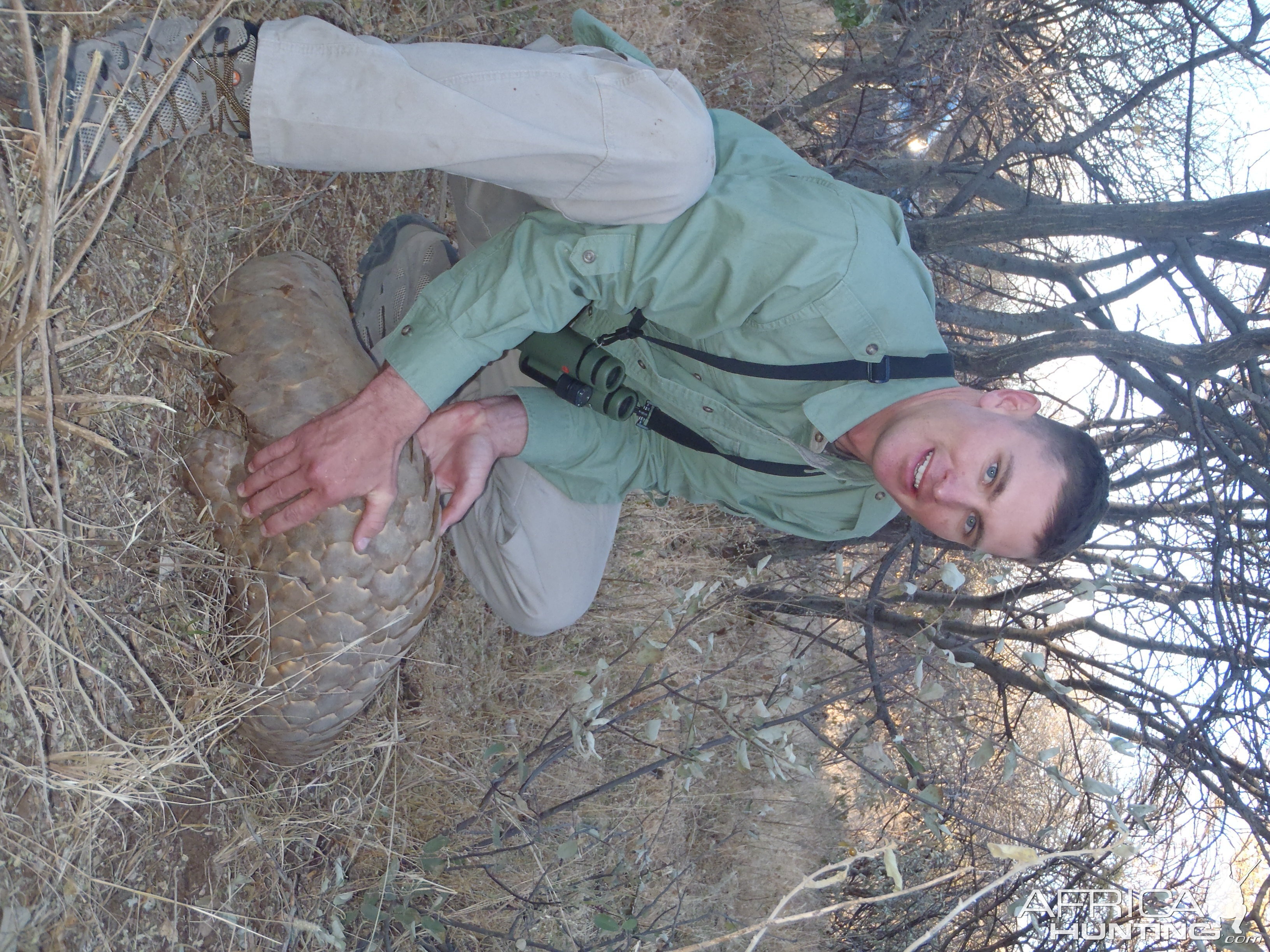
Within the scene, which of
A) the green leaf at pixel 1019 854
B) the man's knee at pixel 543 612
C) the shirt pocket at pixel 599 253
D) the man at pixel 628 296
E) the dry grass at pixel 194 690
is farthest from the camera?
the man's knee at pixel 543 612

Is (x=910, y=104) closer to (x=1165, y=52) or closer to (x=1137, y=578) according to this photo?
(x=1165, y=52)

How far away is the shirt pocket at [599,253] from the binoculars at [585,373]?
491 mm

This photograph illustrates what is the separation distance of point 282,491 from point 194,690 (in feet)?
1.62

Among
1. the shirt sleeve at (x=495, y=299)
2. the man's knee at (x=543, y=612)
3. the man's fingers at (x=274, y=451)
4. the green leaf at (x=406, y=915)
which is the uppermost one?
the shirt sleeve at (x=495, y=299)

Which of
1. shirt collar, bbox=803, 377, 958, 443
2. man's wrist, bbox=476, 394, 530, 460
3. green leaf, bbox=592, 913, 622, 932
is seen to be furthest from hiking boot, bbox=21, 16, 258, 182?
green leaf, bbox=592, 913, 622, 932

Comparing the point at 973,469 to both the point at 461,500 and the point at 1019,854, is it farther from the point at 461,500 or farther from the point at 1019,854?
the point at 461,500

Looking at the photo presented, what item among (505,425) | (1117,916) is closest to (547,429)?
(505,425)

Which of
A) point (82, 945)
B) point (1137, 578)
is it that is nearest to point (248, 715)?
point (82, 945)

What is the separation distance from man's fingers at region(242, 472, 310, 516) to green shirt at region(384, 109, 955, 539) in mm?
325

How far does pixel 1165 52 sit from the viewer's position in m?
4.13

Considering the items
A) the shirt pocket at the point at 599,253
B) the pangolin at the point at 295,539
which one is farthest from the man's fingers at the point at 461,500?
the shirt pocket at the point at 599,253

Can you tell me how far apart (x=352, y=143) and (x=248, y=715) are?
1288 millimetres

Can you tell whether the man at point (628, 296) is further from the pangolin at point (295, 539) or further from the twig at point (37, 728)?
the twig at point (37, 728)

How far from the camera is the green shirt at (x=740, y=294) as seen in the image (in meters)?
1.91
